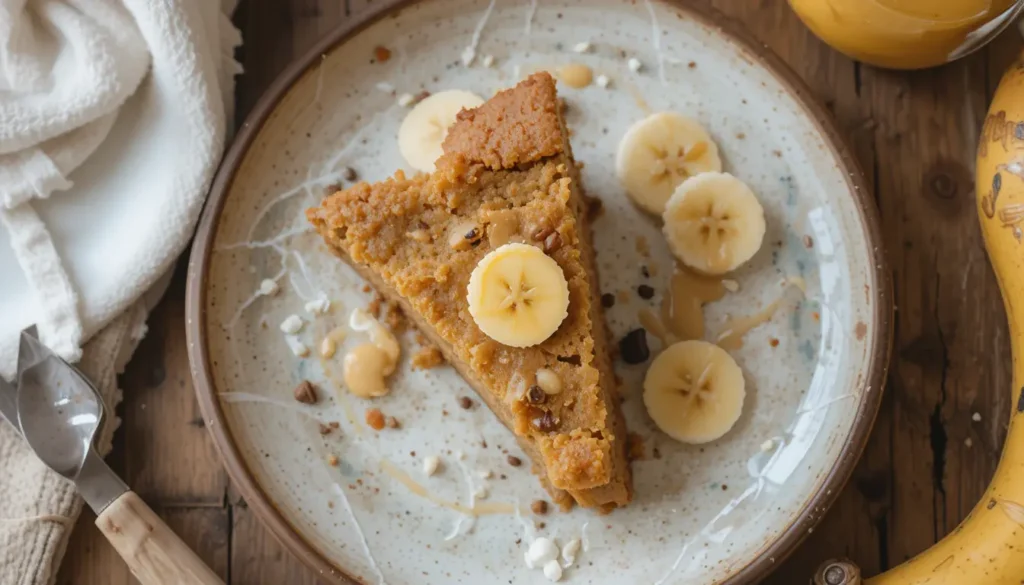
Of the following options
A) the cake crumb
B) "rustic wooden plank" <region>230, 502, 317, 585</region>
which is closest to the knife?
"rustic wooden plank" <region>230, 502, 317, 585</region>

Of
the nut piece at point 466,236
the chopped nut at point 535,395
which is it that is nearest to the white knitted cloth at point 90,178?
the nut piece at point 466,236

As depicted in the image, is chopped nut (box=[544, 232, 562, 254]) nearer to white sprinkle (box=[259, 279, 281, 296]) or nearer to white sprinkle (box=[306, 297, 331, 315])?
white sprinkle (box=[306, 297, 331, 315])

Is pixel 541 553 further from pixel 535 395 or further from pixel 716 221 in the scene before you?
pixel 716 221

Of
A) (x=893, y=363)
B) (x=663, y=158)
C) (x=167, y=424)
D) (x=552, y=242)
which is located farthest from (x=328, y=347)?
(x=893, y=363)

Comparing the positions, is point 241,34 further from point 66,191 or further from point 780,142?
point 780,142

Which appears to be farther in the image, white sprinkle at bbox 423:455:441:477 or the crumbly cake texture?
white sprinkle at bbox 423:455:441:477

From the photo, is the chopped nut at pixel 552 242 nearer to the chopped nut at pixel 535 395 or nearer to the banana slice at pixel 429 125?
the chopped nut at pixel 535 395
